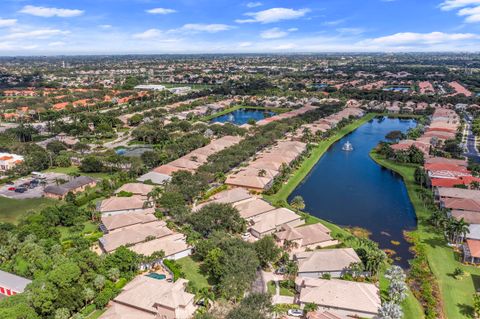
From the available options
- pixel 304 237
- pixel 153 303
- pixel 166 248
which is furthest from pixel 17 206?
pixel 304 237

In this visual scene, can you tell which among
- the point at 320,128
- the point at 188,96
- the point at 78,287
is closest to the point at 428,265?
the point at 78,287

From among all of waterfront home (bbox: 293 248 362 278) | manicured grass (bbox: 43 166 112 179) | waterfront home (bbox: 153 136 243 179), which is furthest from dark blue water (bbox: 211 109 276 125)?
waterfront home (bbox: 293 248 362 278)

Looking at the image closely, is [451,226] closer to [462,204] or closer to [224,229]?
[462,204]

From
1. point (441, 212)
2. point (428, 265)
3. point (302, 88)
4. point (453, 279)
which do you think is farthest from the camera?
point (302, 88)

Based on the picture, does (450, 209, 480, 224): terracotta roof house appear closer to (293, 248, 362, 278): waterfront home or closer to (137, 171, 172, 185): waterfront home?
(293, 248, 362, 278): waterfront home

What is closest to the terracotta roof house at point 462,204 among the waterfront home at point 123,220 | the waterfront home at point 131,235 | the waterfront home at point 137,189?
the waterfront home at point 131,235

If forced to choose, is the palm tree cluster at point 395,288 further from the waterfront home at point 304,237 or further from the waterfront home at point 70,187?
the waterfront home at point 70,187

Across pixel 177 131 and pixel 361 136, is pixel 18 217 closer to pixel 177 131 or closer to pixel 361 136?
pixel 177 131
